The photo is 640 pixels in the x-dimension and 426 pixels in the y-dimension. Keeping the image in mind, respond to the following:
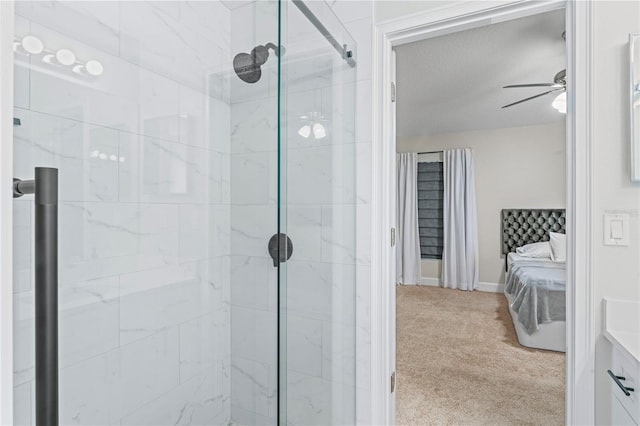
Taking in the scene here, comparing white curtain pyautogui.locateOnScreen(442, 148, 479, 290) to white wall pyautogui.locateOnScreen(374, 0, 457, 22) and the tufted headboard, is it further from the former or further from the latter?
white wall pyautogui.locateOnScreen(374, 0, 457, 22)

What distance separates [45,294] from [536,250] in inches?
217

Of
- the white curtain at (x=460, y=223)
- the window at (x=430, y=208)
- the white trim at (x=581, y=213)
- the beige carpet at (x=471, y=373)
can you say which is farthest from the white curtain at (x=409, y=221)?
the white trim at (x=581, y=213)

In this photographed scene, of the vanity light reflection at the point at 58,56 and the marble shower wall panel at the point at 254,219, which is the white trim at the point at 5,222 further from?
the marble shower wall panel at the point at 254,219

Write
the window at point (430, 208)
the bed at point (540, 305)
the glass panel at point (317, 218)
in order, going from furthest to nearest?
the window at point (430, 208), the bed at point (540, 305), the glass panel at point (317, 218)

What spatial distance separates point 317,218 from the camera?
151cm

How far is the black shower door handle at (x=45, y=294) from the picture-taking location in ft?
1.77

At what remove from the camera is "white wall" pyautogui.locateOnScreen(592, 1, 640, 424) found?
1.35 metres

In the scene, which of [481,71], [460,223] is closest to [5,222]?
[481,71]

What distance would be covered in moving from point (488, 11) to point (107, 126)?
1.56 m

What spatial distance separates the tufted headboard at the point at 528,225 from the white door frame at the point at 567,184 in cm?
450

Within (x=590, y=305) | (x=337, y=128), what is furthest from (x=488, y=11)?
(x=590, y=305)

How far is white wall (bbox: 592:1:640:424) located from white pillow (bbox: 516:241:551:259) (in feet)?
12.8

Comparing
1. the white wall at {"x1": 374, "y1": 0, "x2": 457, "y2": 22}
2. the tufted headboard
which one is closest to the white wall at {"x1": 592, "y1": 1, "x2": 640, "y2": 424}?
the white wall at {"x1": 374, "y1": 0, "x2": 457, "y2": 22}

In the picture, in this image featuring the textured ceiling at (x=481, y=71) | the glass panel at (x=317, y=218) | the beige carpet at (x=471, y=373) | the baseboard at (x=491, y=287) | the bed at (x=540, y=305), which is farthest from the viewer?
the baseboard at (x=491, y=287)
